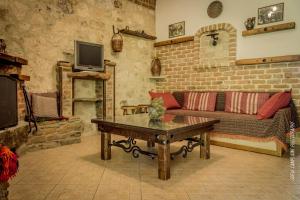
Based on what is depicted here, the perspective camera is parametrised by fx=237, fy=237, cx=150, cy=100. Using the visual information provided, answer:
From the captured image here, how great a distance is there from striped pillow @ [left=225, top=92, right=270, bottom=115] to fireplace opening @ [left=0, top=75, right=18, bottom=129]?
3.40 m

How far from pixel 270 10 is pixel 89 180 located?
400cm

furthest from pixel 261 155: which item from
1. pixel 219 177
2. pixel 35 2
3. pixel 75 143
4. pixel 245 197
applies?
→ pixel 35 2

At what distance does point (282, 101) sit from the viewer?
349 cm

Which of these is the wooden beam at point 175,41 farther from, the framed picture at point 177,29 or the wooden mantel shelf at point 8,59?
the wooden mantel shelf at point 8,59

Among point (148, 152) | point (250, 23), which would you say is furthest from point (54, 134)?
point (250, 23)

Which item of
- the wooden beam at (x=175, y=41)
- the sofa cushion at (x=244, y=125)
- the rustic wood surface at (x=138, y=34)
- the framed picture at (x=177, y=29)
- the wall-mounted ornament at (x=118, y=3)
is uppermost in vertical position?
the wall-mounted ornament at (x=118, y=3)

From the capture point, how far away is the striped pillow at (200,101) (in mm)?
4551

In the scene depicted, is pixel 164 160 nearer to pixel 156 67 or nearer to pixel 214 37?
pixel 214 37

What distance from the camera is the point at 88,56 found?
4.32m

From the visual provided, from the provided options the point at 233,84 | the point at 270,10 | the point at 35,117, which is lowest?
the point at 35,117

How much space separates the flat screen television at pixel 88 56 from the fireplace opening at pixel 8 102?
129cm

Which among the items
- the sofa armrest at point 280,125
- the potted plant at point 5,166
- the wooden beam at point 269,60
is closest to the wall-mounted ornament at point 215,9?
the wooden beam at point 269,60

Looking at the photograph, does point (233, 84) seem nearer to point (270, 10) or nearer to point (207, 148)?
point (270, 10)

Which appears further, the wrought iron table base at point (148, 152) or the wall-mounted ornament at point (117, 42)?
the wall-mounted ornament at point (117, 42)
